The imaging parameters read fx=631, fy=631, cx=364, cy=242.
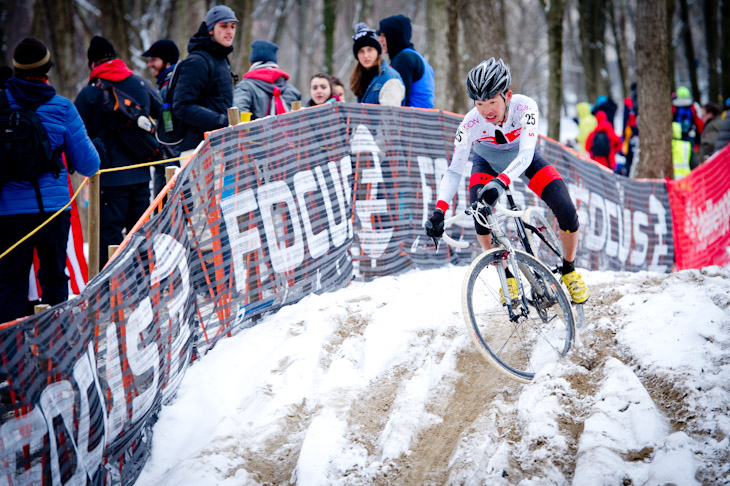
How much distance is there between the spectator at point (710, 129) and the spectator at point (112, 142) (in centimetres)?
1098

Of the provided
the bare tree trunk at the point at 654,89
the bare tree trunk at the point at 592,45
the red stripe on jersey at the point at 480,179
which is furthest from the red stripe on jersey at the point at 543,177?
the bare tree trunk at the point at 592,45

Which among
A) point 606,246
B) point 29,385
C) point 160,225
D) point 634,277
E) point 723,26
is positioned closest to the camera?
point 29,385

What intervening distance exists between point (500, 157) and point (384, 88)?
106 inches

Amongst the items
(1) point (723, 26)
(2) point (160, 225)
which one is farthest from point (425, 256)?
(1) point (723, 26)

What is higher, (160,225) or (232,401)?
(160,225)

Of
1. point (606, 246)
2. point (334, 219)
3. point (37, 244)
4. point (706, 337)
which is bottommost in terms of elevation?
point (606, 246)

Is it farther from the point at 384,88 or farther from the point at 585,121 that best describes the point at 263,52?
the point at 585,121

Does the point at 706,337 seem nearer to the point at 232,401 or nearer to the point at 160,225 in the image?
the point at 232,401

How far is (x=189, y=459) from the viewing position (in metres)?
3.84

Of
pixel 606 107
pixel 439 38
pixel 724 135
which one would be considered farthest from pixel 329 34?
pixel 724 135

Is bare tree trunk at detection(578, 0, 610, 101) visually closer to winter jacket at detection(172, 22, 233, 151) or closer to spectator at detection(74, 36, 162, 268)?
winter jacket at detection(172, 22, 233, 151)

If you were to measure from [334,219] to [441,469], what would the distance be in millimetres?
3370

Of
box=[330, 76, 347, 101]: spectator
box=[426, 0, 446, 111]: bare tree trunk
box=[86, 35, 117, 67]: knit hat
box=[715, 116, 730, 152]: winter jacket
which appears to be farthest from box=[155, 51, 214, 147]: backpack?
box=[715, 116, 730, 152]: winter jacket

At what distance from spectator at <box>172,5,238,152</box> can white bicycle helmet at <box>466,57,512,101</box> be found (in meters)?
2.88
